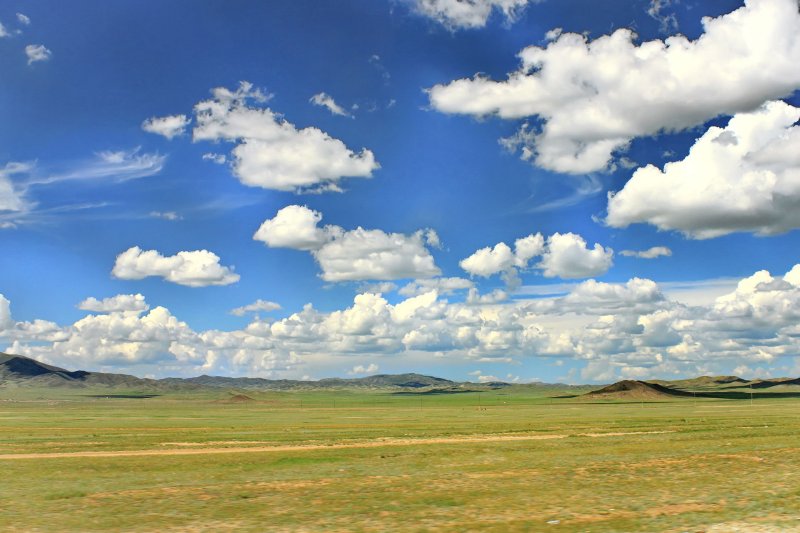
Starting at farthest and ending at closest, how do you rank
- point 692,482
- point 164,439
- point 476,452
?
point 164,439 → point 476,452 → point 692,482

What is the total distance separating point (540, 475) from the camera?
120ft

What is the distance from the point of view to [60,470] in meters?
43.2

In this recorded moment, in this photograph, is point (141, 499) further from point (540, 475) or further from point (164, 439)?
point (164, 439)

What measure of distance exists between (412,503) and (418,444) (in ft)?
109

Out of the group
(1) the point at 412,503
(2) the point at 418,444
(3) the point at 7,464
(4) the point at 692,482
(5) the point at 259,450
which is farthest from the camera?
(2) the point at 418,444

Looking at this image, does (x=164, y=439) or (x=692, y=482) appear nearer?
(x=692, y=482)

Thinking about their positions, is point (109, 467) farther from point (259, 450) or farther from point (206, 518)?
point (206, 518)

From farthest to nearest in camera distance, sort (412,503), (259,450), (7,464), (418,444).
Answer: (418,444) < (259,450) < (7,464) < (412,503)

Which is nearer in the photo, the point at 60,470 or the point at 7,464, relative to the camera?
the point at 60,470

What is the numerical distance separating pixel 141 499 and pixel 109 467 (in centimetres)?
1631

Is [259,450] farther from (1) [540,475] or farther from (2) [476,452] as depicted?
(1) [540,475]

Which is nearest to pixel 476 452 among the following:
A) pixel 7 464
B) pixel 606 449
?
pixel 606 449

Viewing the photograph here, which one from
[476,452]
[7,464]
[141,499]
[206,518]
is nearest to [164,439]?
[7,464]

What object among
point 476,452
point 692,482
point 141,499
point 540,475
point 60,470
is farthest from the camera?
point 476,452
